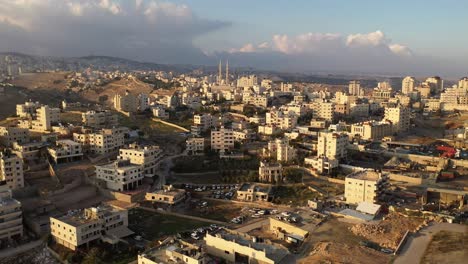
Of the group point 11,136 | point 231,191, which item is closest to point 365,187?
point 231,191

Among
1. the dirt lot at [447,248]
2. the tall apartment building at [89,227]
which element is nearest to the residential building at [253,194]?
the tall apartment building at [89,227]

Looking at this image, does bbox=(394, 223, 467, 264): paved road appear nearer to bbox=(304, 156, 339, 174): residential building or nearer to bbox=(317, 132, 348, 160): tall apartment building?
bbox=(304, 156, 339, 174): residential building

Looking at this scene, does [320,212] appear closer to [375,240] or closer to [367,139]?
[375,240]

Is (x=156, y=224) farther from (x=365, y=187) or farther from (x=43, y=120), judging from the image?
(x=43, y=120)

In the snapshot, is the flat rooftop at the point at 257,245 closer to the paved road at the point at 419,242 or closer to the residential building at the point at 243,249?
the residential building at the point at 243,249

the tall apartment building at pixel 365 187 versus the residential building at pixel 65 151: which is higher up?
the residential building at pixel 65 151

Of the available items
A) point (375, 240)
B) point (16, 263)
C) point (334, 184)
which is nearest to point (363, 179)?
point (334, 184)
